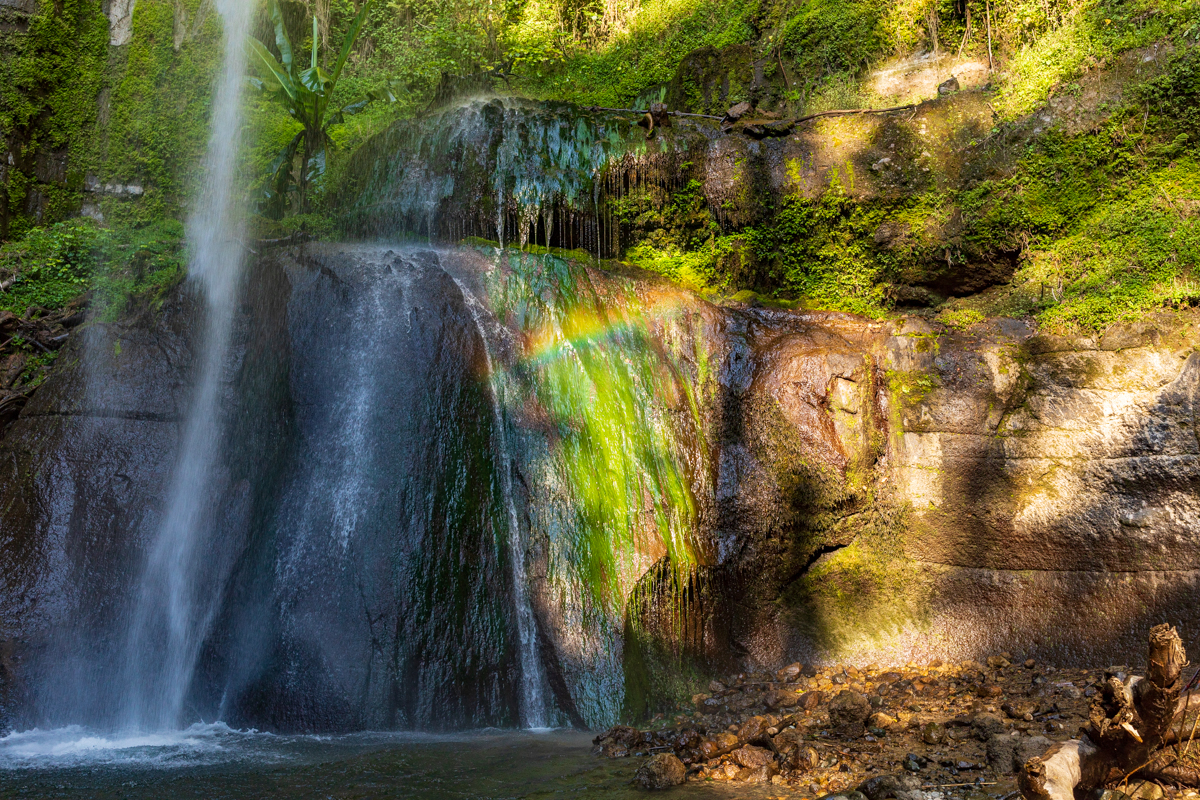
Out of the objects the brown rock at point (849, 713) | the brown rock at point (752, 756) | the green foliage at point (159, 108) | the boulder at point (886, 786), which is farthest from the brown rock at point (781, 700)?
the green foliage at point (159, 108)

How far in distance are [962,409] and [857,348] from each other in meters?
1.16

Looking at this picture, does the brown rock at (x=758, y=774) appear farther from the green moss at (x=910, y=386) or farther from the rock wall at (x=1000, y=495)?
the green moss at (x=910, y=386)

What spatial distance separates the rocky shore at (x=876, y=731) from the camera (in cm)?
449

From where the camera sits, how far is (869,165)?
9.40 m

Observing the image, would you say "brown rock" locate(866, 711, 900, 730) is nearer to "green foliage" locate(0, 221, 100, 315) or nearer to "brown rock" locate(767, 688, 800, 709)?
"brown rock" locate(767, 688, 800, 709)

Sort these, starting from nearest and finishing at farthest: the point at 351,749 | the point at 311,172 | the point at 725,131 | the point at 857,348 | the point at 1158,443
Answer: the point at 351,749, the point at 1158,443, the point at 857,348, the point at 725,131, the point at 311,172

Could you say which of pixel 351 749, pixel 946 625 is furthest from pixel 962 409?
pixel 351 749

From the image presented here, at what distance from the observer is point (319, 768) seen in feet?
15.6

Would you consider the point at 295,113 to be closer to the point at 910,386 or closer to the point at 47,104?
the point at 47,104

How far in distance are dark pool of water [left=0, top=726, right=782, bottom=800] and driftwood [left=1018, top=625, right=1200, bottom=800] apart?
1.55 m

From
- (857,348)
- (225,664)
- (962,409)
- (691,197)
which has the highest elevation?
(691,197)

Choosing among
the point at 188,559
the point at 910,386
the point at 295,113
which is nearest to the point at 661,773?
the point at 188,559

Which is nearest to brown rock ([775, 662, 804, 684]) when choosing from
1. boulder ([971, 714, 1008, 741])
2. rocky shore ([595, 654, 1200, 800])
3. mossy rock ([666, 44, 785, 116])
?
rocky shore ([595, 654, 1200, 800])

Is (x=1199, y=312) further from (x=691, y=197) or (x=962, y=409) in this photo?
(x=691, y=197)
